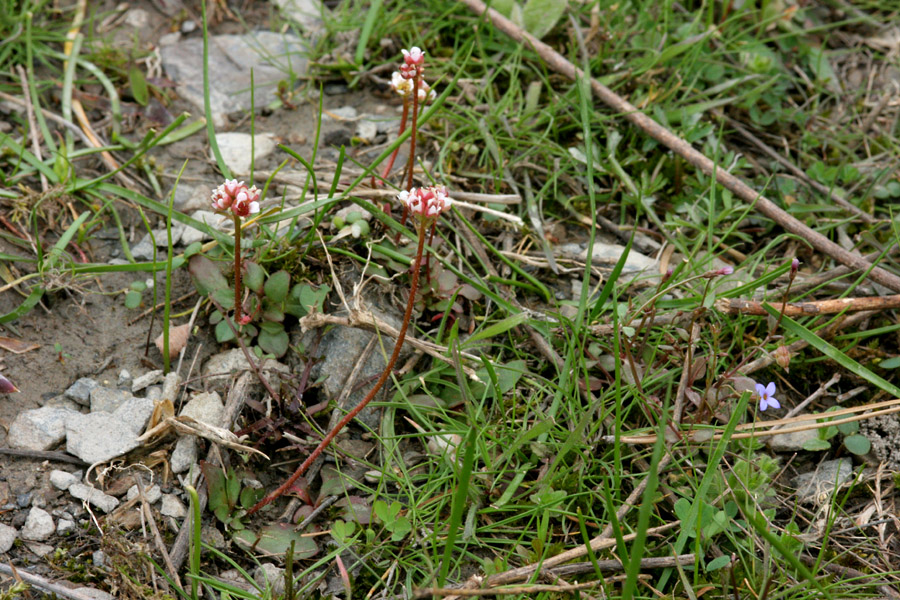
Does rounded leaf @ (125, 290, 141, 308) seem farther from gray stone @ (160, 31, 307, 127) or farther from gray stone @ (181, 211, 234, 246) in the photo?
gray stone @ (160, 31, 307, 127)

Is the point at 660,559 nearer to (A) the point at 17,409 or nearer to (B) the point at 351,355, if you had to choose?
(B) the point at 351,355

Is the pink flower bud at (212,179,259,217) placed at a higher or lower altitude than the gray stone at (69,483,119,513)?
higher

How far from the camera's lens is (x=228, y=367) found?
2.38 meters

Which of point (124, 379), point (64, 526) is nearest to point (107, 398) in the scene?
point (124, 379)

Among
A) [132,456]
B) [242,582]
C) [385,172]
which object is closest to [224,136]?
[385,172]

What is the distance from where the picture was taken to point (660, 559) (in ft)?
6.51

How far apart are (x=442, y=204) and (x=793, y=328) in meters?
1.30

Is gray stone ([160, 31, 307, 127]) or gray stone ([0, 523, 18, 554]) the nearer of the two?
gray stone ([0, 523, 18, 554])

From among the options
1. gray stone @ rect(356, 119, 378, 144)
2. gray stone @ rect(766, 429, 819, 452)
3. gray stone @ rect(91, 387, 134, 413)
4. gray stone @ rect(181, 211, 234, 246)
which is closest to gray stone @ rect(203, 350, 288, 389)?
gray stone @ rect(91, 387, 134, 413)

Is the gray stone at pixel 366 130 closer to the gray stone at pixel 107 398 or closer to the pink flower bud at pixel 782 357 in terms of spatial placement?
the gray stone at pixel 107 398

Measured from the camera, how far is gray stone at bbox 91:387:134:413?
225 cm

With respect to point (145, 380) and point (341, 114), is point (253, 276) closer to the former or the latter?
point (145, 380)

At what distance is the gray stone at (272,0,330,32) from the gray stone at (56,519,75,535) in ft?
8.21

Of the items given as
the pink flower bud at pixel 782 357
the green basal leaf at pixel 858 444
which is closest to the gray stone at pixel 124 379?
the pink flower bud at pixel 782 357
